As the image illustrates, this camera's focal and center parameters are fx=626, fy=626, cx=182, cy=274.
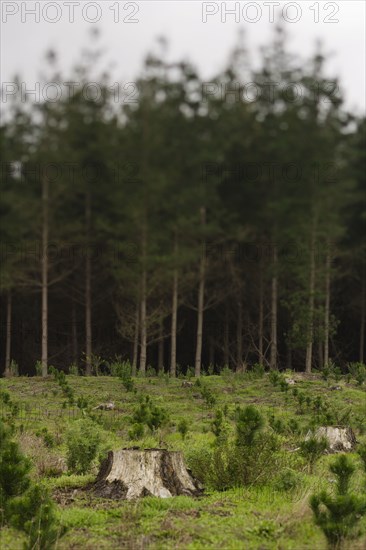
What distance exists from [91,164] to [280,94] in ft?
29.6

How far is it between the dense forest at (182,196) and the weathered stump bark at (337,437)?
13.3 m

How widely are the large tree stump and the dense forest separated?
601 inches

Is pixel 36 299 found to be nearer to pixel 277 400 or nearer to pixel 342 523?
pixel 277 400

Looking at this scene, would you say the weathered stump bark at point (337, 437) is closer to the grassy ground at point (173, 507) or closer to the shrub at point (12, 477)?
the grassy ground at point (173, 507)

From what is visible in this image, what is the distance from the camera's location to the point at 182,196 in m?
24.3

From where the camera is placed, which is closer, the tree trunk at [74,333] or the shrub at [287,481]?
the shrub at [287,481]

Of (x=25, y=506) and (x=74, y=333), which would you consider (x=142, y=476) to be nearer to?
(x=25, y=506)

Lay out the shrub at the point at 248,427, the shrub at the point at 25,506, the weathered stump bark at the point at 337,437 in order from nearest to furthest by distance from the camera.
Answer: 1. the shrub at the point at 25,506
2. the shrub at the point at 248,427
3. the weathered stump bark at the point at 337,437

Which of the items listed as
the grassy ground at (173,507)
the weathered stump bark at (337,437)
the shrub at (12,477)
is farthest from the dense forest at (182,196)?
the shrub at (12,477)

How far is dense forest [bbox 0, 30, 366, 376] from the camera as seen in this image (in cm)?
2420

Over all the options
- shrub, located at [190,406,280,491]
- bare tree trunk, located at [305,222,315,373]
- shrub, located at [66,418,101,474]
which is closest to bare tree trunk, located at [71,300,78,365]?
bare tree trunk, located at [305,222,315,373]

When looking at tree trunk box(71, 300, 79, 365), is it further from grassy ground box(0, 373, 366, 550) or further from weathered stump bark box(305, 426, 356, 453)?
weathered stump bark box(305, 426, 356, 453)

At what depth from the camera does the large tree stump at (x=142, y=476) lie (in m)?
6.40

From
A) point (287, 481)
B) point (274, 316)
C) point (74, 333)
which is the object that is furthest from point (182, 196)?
point (287, 481)
